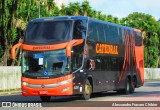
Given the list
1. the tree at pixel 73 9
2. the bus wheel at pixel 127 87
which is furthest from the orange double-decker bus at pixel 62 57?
the tree at pixel 73 9

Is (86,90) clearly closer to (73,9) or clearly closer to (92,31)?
(92,31)

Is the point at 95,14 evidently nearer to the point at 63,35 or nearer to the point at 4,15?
the point at 4,15

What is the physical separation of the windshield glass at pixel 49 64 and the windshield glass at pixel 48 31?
0.59 meters

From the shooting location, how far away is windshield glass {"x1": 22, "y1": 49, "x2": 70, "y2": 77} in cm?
2275

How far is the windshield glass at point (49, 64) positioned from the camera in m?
22.8

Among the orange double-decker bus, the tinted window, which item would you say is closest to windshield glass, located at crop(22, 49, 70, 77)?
the orange double-decker bus

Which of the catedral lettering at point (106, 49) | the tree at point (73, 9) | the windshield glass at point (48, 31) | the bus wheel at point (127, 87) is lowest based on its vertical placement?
the bus wheel at point (127, 87)

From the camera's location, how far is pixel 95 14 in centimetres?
6688

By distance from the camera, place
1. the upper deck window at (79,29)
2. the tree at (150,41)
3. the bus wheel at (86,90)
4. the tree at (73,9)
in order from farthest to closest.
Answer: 1. the tree at (150,41)
2. the tree at (73,9)
3. the bus wheel at (86,90)
4. the upper deck window at (79,29)

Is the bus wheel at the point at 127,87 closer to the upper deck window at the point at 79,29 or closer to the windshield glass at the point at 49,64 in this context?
the upper deck window at the point at 79,29

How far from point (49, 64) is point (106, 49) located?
5172 mm

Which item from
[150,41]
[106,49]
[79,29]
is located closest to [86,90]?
[79,29]

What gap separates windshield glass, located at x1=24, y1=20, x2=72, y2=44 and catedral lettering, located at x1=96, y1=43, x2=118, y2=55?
3.05m

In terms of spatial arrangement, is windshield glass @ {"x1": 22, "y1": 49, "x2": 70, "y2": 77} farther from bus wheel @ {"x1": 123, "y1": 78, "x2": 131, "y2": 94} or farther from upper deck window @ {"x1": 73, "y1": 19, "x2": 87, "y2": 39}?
bus wheel @ {"x1": 123, "y1": 78, "x2": 131, "y2": 94}
